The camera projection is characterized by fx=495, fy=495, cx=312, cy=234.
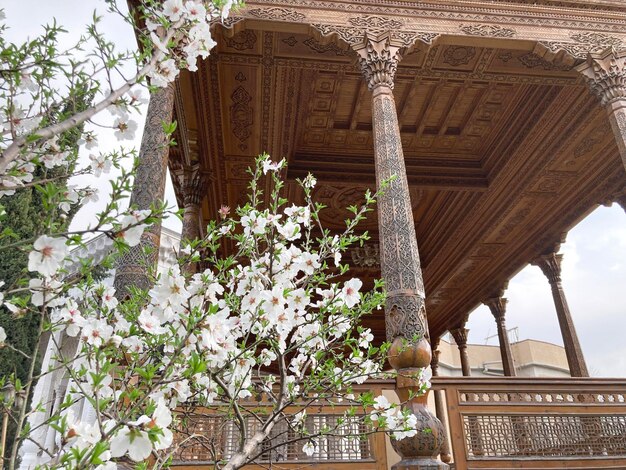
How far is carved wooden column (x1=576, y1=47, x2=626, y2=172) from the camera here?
218 inches

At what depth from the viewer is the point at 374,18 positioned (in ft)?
18.7

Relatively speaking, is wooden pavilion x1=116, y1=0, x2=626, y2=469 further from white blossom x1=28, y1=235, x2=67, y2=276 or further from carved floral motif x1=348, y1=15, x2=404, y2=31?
white blossom x1=28, y1=235, x2=67, y2=276

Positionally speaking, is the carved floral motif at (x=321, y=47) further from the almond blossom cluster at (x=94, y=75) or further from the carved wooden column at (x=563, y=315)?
the carved wooden column at (x=563, y=315)

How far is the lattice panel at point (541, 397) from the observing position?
15.2 feet

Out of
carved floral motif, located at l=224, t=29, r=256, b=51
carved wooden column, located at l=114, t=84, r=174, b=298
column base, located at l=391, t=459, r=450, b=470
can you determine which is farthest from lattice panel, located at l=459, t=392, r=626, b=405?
carved floral motif, located at l=224, t=29, r=256, b=51

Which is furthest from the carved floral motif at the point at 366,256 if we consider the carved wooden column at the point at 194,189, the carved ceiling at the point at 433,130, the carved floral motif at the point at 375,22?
the carved floral motif at the point at 375,22

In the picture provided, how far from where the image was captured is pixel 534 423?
15.4 ft

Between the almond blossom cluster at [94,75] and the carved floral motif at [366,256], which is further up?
the carved floral motif at [366,256]

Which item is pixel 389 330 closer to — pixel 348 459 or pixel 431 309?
pixel 348 459

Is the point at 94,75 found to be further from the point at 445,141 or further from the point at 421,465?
the point at 445,141

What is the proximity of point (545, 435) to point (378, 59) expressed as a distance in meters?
4.14

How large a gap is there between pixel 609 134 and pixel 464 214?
9.39 ft

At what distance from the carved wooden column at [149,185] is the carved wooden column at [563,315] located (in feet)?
26.0

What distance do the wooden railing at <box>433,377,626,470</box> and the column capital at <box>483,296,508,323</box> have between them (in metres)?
7.07
